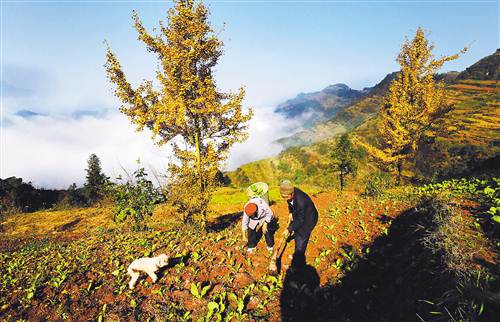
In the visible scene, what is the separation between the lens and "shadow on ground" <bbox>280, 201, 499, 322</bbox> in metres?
4.05

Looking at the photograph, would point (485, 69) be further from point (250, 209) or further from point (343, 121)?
point (250, 209)

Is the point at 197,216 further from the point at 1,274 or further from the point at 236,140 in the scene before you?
the point at 1,274

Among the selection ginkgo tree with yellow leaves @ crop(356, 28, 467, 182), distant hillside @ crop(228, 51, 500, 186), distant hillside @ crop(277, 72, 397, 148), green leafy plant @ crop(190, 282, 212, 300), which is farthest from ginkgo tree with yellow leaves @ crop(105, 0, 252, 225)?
distant hillside @ crop(277, 72, 397, 148)

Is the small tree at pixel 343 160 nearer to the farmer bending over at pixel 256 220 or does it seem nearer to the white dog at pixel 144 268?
the farmer bending over at pixel 256 220

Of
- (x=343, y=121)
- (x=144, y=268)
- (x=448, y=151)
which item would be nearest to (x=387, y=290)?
(x=144, y=268)

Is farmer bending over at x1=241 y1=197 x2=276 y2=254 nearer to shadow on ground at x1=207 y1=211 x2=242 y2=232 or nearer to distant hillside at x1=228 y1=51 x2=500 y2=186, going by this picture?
shadow on ground at x1=207 y1=211 x2=242 y2=232

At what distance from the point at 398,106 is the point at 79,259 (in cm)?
2146

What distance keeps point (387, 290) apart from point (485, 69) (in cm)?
14198

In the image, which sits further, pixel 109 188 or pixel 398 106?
pixel 398 106

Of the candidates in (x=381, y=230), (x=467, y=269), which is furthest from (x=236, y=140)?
(x=467, y=269)

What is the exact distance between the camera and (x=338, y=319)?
16.6ft

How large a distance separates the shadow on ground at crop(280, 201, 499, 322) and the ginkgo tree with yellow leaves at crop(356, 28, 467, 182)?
47.6 feet

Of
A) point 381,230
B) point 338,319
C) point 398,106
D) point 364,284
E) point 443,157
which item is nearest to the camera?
point 338,319

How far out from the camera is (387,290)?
5336mm
